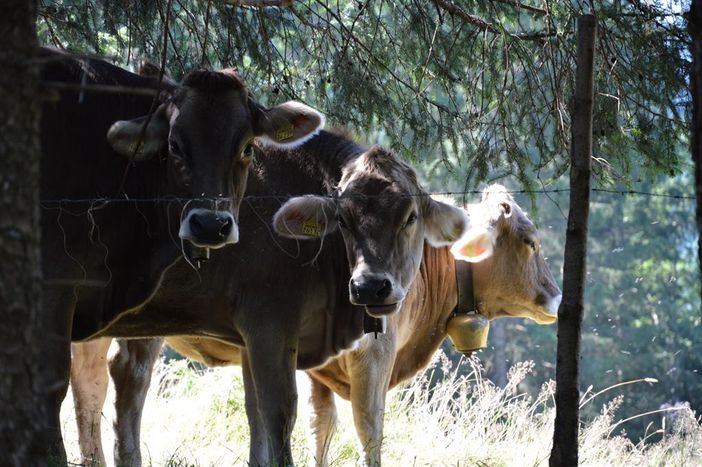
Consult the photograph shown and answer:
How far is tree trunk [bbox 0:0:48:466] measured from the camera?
3041 mm

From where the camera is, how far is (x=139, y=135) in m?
5.92

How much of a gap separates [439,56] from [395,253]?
220cm

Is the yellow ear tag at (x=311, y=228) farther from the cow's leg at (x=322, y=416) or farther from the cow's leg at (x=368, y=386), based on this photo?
the cow's leg at (x=322, y=416)

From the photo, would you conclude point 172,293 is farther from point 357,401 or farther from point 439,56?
point 439,56

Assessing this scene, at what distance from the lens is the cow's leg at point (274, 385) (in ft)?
21.6

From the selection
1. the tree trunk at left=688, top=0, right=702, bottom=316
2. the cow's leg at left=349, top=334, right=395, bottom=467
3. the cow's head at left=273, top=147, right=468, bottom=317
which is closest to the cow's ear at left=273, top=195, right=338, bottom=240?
the cow's head at left=273, top=147, right=468, bottom=317

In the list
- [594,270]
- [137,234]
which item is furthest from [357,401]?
[594,270]

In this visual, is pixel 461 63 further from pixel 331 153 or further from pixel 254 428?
pixel 254 428

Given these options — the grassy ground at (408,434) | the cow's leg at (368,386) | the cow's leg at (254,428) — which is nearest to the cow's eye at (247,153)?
the cow's leg at (254,428)

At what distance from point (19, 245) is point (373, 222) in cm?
358

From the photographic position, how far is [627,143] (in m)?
7.67

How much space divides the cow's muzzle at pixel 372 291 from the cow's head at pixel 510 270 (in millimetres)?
2515

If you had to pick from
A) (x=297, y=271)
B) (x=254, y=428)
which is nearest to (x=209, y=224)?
(x=297, y=271)

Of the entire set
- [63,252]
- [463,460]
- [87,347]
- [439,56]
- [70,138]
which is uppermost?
[439,56]
